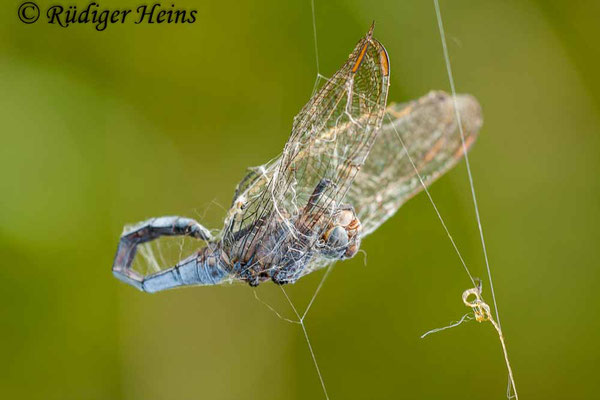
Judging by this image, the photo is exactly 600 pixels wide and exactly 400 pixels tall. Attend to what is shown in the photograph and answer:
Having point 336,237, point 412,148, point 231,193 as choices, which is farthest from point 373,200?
point 231,193

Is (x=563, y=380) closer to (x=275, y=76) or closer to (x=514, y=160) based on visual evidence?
(x=514, y=160)

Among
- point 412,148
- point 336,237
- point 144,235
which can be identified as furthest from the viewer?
point 412,148

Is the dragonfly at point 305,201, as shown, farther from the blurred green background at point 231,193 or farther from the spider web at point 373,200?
the blurred green background at point 231,193

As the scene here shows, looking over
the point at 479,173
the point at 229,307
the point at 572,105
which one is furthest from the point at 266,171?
the point at 572,105

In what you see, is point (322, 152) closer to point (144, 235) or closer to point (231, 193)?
point (144, 235)

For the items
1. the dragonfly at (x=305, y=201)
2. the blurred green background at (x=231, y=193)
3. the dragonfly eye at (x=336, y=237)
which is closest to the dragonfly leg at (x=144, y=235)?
the dragonfly at (x=305, y=201)

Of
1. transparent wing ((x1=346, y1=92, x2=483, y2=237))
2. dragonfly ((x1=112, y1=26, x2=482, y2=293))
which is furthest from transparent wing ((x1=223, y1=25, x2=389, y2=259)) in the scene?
transparent wing ((x1=346, y1=92, x2=483, y2=237))

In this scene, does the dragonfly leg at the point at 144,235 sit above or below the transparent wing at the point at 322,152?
below
